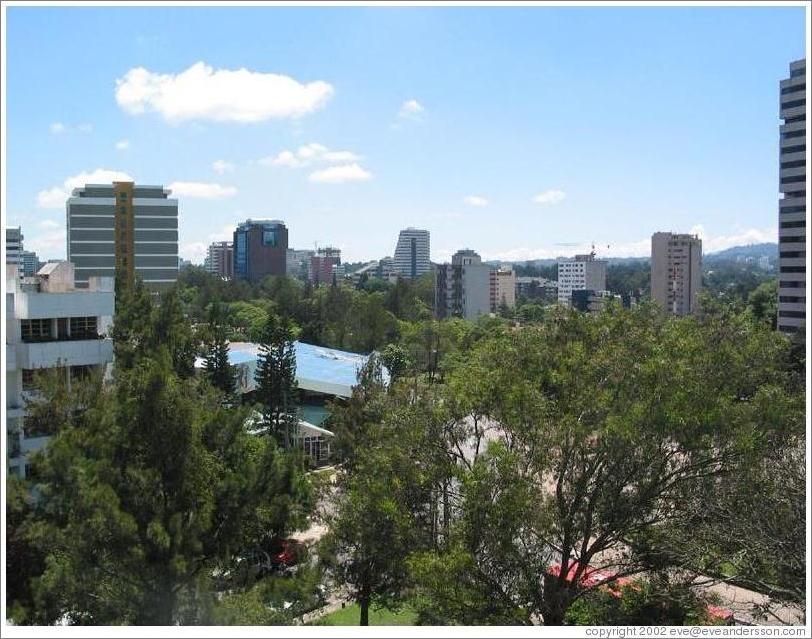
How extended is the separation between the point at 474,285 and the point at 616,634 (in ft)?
114

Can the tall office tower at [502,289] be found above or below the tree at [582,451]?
above

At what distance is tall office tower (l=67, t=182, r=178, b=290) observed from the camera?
89.0ft

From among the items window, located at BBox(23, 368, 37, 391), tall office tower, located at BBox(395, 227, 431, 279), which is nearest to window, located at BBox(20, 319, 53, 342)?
window, located at BBox(23, 368, 37, 391)

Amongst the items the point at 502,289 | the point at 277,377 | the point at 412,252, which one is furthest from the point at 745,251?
the point at 277,377

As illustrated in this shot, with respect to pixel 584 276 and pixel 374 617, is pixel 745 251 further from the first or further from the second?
pixel 374 617

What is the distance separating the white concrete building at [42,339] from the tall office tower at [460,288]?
29721mm

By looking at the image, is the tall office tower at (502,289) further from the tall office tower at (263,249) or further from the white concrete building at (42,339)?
the white concrete building at (42,339)

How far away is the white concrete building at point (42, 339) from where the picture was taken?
678cm

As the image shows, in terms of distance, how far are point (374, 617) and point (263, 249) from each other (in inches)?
2169

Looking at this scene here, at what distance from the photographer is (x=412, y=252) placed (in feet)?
273

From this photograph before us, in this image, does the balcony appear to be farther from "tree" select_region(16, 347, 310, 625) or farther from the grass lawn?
the grass lawn

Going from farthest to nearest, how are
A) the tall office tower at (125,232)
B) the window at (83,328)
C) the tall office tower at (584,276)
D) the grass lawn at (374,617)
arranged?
1. the tall office tower at (584,276)
2. the tall office tower at (125,232)
3. the window at (83,328)
4. the grass lawn at (374,617)

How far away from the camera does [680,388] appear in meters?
4.90

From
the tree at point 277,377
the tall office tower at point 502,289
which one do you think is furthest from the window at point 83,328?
the tall office tower at point 502,289
